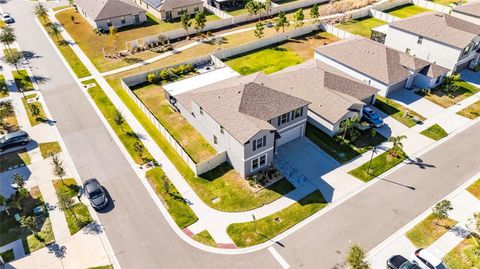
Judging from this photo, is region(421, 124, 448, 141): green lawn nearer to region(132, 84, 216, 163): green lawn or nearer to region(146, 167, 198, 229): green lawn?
region(132, 84, 216, 163): green lawn

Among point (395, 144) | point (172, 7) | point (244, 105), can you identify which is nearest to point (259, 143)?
point (244, 105)

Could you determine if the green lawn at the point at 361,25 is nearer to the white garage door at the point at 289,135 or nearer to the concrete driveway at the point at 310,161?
the white garage door at the point at 289,135

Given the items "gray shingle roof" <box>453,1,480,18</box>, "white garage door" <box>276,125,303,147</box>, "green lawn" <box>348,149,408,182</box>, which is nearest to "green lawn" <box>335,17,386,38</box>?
"gray shingle roof" <box>453,1,480,18</box>

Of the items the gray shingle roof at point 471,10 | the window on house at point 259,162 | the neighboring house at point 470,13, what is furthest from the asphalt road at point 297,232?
the gray shingle roof at point 471,10

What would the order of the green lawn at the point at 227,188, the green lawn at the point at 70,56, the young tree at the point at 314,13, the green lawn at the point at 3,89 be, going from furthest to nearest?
the young tree at the point at 314,13 → the green lawn at the point at 70,56 → the green lawn at the point at 3,89 → the green lawn at the point at 227,188

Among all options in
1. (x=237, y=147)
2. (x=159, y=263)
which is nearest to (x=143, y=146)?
(x=237, y=147)

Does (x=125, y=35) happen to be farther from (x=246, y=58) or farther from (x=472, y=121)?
(x=472, y=121)
